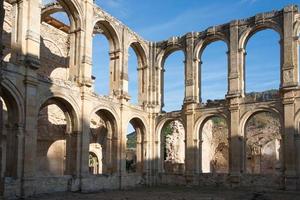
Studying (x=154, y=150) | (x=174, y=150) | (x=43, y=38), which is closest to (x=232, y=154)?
(x=154, y=150)

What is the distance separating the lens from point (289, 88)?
19.4m

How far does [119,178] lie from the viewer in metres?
21.0

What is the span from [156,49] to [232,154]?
28.0ft

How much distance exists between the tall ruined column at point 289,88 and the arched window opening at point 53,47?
12.1m

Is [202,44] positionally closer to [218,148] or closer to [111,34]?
[111,34]

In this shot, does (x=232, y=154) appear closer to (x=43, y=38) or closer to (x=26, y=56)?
(x=26, y=56)

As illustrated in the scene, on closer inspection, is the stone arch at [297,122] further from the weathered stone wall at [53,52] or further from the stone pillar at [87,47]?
the weathered stone wall at [53,52]

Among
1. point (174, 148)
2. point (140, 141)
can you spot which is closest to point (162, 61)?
point (140, 141)

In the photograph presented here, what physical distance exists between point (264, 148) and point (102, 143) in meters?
11.7

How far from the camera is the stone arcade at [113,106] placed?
51.1ft

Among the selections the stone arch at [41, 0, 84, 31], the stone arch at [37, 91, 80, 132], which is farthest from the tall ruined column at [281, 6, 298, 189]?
the stone arch at [41, 0, 84, 31]

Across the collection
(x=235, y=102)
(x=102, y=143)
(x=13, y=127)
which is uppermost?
(x=235, y=102)

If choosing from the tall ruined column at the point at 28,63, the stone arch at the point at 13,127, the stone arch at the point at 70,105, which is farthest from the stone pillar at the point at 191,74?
the stone arch at the point at 13,127

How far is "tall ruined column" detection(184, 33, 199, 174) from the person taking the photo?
877 inches
